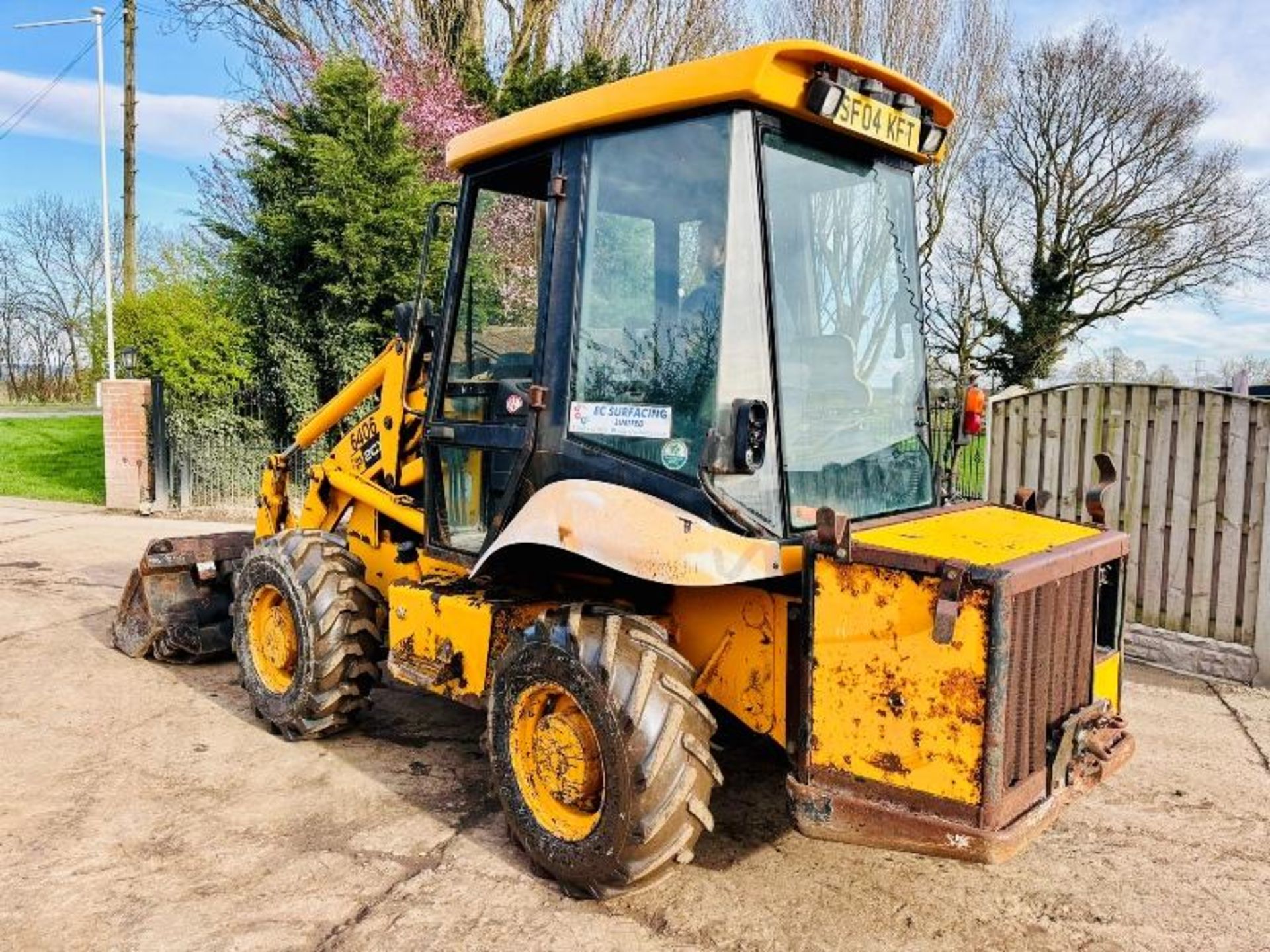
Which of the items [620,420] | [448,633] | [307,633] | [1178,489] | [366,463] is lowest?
[307,633]

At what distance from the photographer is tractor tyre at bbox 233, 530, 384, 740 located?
4465mm

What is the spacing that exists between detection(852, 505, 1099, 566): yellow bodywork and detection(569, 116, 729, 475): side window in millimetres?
710

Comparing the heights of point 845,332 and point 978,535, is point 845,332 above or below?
above

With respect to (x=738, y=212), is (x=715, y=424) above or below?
below

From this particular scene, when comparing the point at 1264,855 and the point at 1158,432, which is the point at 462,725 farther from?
the point at 1158,432

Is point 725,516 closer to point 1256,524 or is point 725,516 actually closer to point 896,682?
point 896,682

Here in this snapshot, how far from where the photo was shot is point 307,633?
14.5 ft

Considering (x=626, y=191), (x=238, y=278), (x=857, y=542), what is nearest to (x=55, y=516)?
(x=238, y=278)

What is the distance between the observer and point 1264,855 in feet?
12.3

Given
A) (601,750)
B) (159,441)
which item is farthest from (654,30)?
(601,750)

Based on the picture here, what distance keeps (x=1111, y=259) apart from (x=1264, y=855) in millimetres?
20650

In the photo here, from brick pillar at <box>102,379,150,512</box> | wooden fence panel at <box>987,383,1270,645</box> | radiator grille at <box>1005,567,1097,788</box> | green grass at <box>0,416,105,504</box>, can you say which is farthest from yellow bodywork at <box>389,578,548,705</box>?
green grass at <box>0,416,105,504</box>

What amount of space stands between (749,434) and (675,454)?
1.18 feet

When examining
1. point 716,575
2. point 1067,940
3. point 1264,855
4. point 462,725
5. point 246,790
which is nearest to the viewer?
point 716,575
